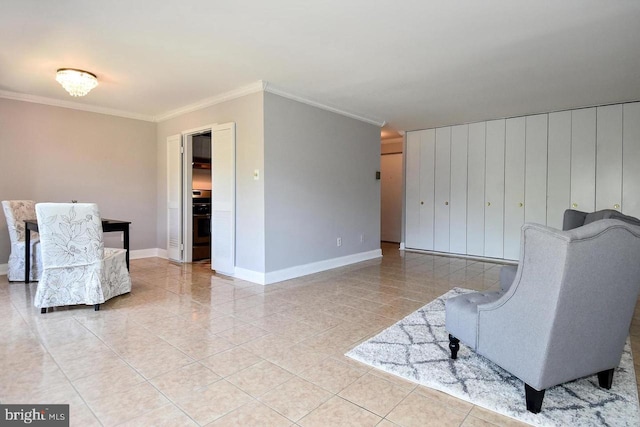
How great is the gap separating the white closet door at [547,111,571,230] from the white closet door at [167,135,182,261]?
5.79m

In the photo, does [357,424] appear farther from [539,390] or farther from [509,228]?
[509,228]

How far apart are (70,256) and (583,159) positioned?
21.7 ft

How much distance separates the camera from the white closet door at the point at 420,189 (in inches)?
264

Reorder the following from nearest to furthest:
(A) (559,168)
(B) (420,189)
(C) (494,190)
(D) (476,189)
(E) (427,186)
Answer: (A) (559,168)
(C) (494,190)
(D) (476,189)
(E) (427,186)
(B) (420,189)

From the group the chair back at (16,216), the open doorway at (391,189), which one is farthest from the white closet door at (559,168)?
the chair back at (16,216)

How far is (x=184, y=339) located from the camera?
8.54 feet

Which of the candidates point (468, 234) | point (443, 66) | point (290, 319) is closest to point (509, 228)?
point (468, 234)

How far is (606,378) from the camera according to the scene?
6.40ft

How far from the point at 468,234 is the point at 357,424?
530 centimetres

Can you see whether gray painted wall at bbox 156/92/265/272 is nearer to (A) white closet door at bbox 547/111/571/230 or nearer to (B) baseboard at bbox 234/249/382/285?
(B) baseboard at bbox 234/249/382/285

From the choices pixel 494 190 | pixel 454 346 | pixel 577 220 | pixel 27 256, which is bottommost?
pixel 454 346

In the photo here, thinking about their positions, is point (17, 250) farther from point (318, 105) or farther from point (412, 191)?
point (412, 191)

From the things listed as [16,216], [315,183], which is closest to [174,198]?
[16,216]

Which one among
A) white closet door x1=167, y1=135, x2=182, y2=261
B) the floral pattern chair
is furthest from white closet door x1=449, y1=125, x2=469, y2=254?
the floral pattern chair
